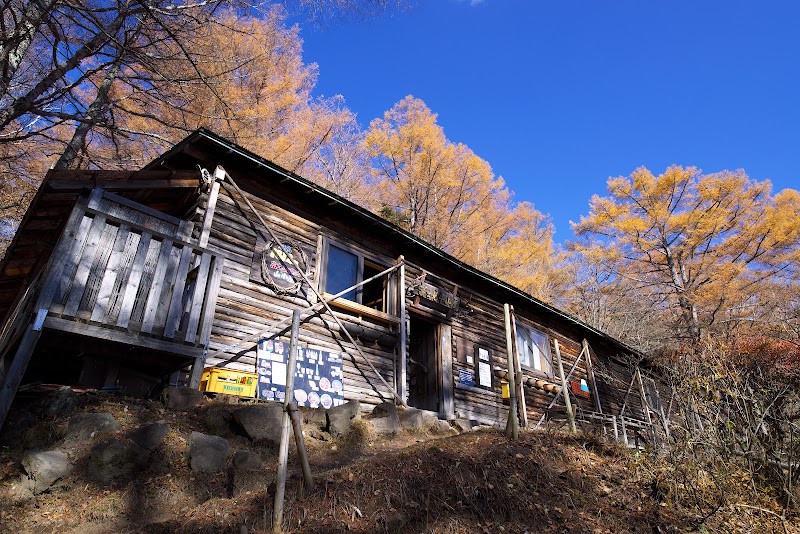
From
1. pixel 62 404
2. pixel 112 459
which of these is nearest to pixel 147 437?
pixel 112 459

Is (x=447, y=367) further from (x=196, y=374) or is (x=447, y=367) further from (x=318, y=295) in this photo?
(x=196, y=374)

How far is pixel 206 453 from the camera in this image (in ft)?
18.3

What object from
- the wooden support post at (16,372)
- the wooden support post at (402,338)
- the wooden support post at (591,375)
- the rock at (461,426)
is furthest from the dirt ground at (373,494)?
A: the wooden support post at (591,375)

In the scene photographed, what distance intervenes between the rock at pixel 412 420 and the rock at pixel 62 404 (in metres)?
5.04

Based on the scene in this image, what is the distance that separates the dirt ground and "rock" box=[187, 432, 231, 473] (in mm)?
103

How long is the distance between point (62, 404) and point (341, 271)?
6.10 metres

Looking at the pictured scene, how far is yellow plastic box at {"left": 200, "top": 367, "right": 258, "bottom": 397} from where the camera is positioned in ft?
25.5

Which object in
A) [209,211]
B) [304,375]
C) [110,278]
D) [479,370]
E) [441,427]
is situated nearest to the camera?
[110,278]

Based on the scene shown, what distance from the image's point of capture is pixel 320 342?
9922 mm

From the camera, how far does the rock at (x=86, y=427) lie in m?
5.33

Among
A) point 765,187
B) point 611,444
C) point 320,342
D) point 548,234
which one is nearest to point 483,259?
point 548,234

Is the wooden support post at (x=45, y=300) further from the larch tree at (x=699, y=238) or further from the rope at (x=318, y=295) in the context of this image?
the larch tree at (x=699, y=238)

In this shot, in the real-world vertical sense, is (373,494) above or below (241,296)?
below

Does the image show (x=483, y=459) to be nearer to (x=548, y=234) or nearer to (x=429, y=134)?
(x=429, y=134)
